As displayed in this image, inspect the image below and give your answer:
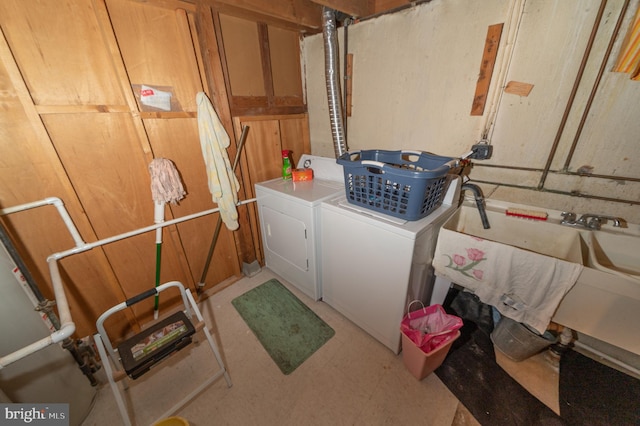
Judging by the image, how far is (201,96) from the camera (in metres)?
1.65

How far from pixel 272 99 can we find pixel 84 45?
1.25m

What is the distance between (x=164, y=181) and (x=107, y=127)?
16.7 inches

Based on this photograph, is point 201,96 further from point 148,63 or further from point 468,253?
point 468,253

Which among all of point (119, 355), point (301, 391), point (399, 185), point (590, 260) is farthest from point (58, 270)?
point (590, 260)

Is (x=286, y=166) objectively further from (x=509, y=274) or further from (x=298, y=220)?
(x=509, y=274)

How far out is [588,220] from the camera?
52.8 inches

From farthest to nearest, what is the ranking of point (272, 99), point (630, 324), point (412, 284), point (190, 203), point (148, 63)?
point (272, 99) < point (190, 203) < point (148, 63) < point (412, 284) < point (630, 324)

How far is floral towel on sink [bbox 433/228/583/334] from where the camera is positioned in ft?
3.69

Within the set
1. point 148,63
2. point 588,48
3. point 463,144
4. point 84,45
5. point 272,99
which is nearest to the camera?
point 588,48

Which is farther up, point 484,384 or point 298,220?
point 298,220

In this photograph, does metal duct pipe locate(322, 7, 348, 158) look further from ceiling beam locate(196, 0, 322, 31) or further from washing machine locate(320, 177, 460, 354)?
washing machine locate(320, 177, 460, 354)

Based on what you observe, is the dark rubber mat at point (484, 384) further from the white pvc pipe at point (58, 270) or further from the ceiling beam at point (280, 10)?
the ceiling beam at point (280, 10)

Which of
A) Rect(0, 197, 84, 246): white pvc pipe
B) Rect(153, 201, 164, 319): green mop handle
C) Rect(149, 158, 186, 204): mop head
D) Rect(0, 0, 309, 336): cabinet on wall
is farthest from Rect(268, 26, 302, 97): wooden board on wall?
Rect(0, 197, 84, 246): white pvc pipe

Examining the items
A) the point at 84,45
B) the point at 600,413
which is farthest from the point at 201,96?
the point at 600,413
